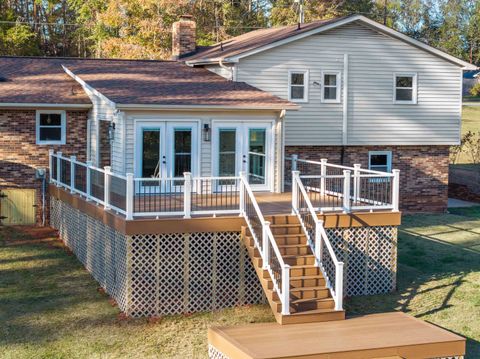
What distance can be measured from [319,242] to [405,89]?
40.5 ft

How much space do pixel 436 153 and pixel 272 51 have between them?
6.75m

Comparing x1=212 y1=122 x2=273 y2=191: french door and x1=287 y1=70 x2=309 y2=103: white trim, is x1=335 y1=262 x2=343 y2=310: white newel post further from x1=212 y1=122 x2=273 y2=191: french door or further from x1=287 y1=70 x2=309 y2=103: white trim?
x1=287 y1=70 x2=309 y2=103: white trim

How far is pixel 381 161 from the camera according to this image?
2712 cm

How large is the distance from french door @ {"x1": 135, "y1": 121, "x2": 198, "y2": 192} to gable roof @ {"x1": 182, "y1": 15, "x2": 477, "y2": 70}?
176 inches

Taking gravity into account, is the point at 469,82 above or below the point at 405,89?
above

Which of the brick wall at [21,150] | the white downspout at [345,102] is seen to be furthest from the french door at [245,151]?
the white downspout at [345,102]

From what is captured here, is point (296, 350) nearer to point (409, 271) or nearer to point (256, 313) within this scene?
point (256, 313)

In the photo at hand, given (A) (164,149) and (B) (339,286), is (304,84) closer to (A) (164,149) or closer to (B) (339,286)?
(A) (164,149)

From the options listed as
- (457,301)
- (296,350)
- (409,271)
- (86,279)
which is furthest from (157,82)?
(296,350)

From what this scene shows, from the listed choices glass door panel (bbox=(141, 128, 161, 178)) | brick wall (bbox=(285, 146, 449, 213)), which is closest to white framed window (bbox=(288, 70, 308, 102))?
brick wall (bbox=(285, 146, 449, 213))

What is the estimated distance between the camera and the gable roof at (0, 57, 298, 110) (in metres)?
20.3

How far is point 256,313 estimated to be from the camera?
16.2 meters

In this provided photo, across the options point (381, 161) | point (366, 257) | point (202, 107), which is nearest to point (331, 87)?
point (381, 161)

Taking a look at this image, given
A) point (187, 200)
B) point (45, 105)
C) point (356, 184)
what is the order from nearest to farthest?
1. point (187, 200)
2. point (356, 184)
3. point (45, 105)
